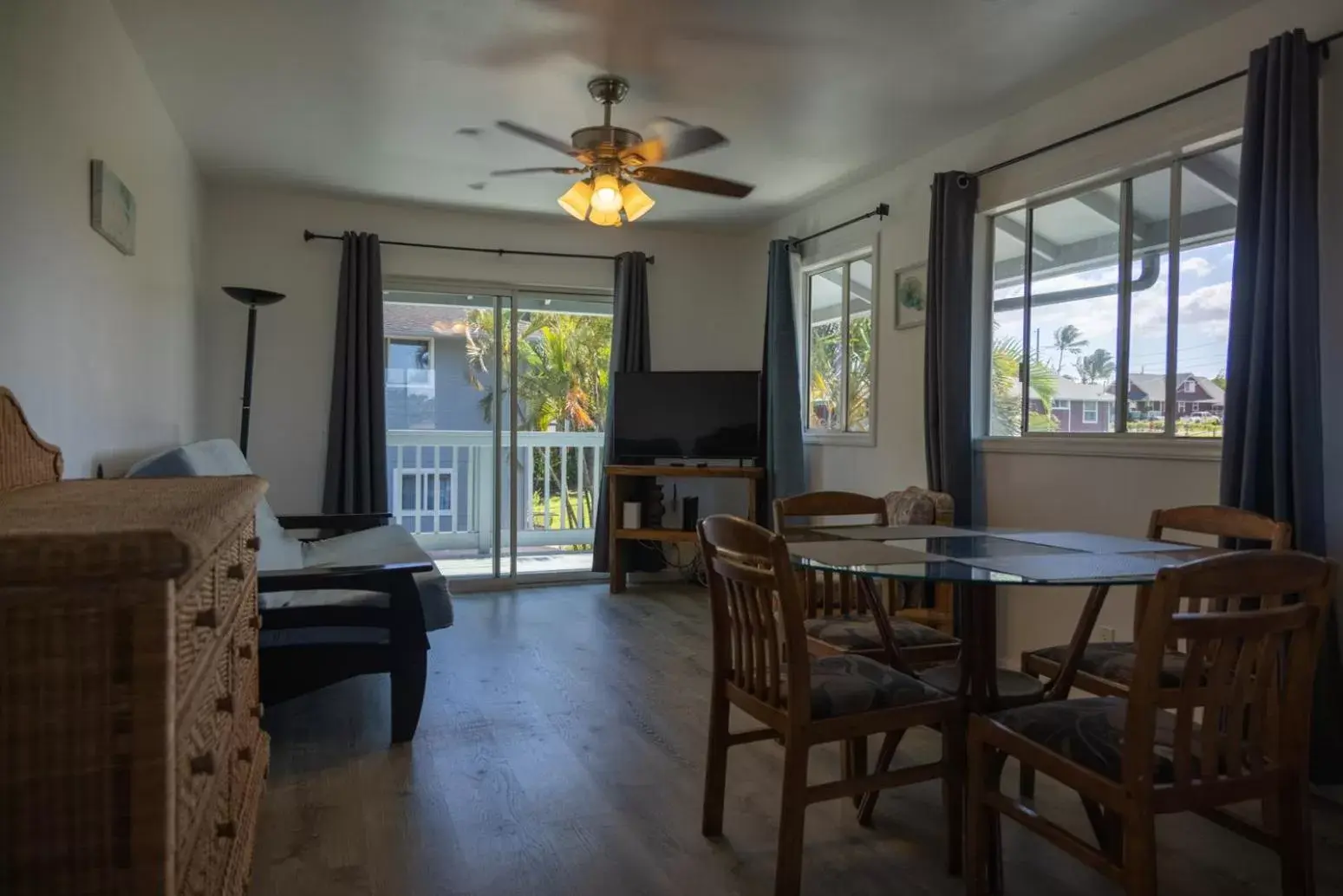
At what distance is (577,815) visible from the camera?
2287 mm

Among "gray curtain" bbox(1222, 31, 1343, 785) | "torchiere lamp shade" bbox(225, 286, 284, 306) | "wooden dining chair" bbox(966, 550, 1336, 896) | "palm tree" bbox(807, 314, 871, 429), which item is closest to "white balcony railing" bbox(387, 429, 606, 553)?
"torchiere lamp shade" bbox(225, 286, 284, 306)

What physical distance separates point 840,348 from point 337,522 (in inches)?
113

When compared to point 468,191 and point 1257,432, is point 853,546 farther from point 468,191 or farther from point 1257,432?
point 468,191

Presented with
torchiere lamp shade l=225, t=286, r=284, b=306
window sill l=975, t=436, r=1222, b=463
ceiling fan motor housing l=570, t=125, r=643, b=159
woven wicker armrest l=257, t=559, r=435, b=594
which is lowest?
woven wicker armrest l=257, t=559, r=435, b=594

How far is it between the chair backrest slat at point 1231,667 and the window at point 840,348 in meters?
2.97

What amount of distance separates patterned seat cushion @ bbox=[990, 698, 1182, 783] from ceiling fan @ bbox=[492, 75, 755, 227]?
214cm

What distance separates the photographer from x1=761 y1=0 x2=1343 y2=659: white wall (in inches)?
100

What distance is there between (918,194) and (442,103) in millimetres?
2228

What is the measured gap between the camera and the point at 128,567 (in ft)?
2.85

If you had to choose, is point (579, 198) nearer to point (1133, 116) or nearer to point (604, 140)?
point (604, 140)

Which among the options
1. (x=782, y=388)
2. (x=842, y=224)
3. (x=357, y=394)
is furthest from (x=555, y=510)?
(x=842, y=224)

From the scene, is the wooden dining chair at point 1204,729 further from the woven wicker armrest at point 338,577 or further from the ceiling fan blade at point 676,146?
the ceiling fan blade at point 676,146

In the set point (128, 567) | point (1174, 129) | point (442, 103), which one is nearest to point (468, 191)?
point (442, 103)

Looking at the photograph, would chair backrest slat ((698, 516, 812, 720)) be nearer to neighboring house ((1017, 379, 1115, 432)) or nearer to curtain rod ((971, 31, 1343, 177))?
neighboring house ((1017, 379, 1115, 432))
